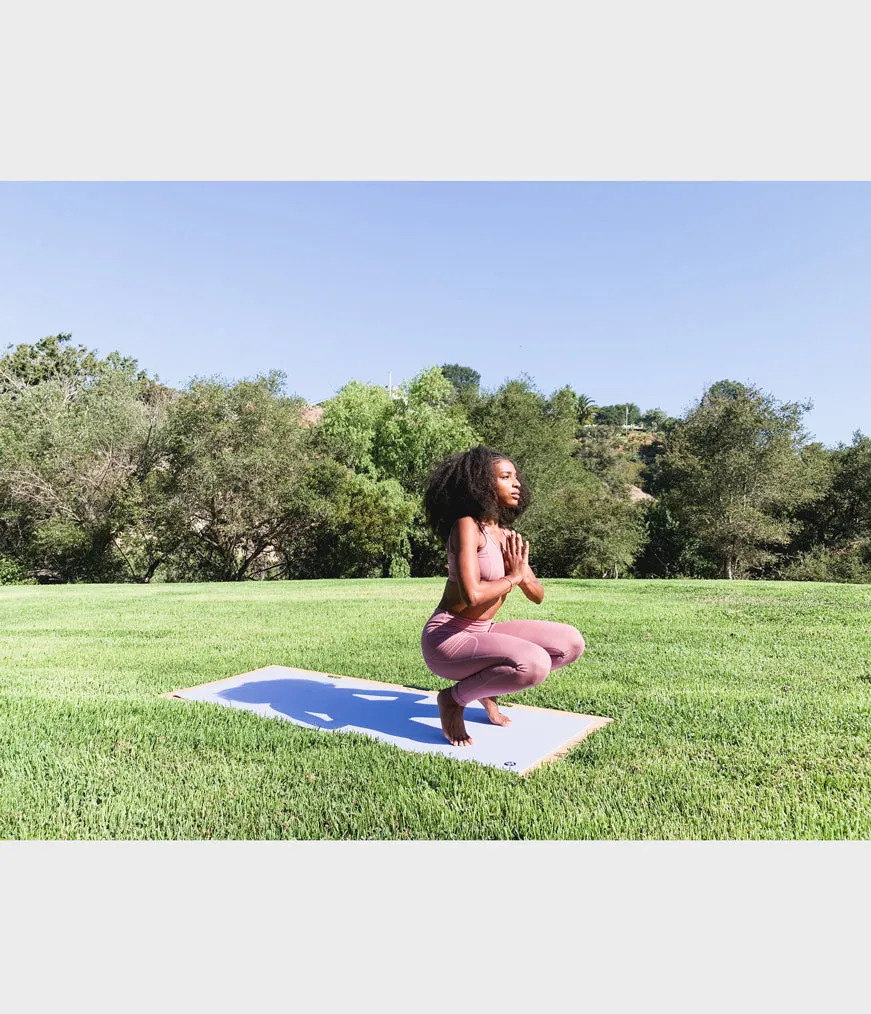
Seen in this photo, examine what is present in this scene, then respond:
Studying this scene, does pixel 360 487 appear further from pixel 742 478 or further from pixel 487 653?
pixel 487 653

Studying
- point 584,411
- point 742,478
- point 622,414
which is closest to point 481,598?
point 742,478

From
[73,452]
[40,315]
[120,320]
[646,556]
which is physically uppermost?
[40,315]

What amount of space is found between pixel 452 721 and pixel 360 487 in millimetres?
15540

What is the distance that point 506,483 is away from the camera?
11.7 feet

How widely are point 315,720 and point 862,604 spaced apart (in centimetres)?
713

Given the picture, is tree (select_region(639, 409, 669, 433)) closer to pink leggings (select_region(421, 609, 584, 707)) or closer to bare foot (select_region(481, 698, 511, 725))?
bare foot (select_region(481, 698, 511, 725))

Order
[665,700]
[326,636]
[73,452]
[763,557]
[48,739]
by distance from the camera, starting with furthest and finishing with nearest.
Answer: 1. [763,557]
2. [73,452]
3. [326,636]
4. [665,700]
5. [48,739]

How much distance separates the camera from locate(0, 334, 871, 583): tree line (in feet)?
58.3

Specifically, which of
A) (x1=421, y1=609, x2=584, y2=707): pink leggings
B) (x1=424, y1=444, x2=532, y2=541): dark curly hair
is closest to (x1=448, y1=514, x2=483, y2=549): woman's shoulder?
(x1=424, y1=444, x2=532, y2=541): dark curly hair

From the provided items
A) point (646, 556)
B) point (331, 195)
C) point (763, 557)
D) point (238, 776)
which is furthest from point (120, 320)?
point (763, 557)

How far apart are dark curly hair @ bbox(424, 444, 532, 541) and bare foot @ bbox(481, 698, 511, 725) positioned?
987 millimetres

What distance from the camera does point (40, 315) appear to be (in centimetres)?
2220

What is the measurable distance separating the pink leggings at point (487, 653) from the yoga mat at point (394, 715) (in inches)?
12.0

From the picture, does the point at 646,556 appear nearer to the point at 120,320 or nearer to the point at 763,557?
the point at 763,557
